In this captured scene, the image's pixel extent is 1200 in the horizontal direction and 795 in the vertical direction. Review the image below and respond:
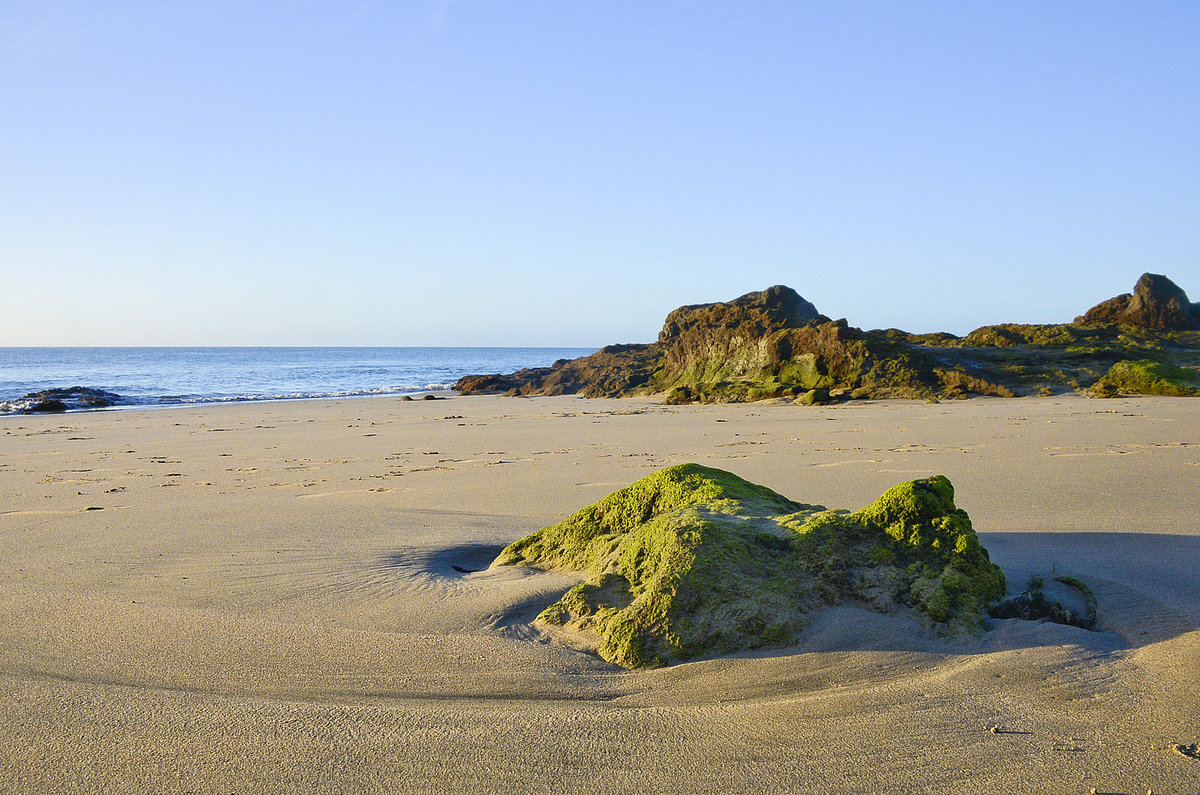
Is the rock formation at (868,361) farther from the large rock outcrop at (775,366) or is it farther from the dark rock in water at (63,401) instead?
the dark rock in water at (63,401)

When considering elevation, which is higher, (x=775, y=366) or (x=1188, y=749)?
(x=775, y=366)

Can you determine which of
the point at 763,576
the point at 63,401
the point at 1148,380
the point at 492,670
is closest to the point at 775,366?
the point at 1148,380

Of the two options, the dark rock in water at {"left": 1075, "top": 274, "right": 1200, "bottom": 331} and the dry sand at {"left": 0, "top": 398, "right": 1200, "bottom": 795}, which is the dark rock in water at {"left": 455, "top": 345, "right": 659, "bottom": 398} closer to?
the dry sand at {"left": 0, "top": 398, "right": 1200, "bottom": 795}

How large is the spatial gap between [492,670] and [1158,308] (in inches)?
1055

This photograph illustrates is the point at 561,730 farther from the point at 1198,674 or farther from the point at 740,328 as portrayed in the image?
the point at 740,328

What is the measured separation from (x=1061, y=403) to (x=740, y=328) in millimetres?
6877

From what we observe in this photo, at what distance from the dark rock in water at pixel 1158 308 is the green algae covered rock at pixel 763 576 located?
81.2 ft

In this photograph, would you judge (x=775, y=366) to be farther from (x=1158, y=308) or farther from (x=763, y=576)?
(x=1158, y=308)

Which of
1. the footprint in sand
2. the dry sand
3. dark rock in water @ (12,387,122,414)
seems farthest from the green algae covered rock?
dark rock in water @ (12,387,122,414)

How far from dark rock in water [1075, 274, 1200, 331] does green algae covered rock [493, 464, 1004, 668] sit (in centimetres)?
2474

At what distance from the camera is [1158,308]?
75.3 feet

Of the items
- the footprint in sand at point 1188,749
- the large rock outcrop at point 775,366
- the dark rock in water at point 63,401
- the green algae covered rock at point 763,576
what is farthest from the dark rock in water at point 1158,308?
the dark rock in water at point 63,401

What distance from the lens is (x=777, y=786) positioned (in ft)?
6.09

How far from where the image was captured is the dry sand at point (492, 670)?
6.34ft
